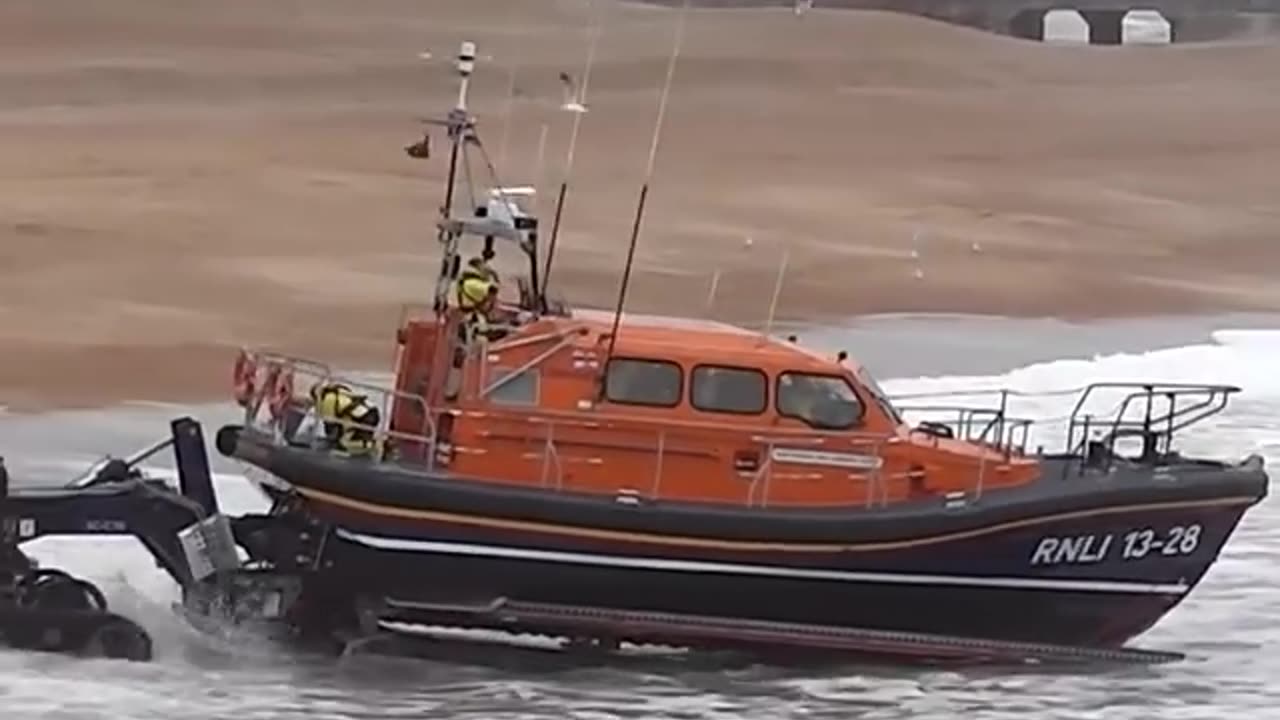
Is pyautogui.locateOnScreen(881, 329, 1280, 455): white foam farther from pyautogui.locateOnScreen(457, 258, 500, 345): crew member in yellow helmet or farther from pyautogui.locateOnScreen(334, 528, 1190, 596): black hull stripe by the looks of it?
pyautogui.locateOnScreen(457, 258, 500, 345): crew member in yellow helmet

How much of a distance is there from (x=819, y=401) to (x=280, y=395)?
97.2 inches

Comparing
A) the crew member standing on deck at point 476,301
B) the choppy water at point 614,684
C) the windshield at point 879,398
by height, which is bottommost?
the choppy water at point 614,684

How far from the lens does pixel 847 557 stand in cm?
1412

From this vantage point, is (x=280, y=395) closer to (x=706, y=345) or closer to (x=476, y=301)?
(x=476, y=301)

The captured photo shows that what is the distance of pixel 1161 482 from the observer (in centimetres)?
1452

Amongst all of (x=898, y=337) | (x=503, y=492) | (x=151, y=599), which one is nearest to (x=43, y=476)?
(x=151, y=599)

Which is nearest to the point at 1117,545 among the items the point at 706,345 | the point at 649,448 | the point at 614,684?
the point at 706,345

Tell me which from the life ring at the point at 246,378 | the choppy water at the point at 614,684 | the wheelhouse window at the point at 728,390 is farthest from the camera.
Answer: the life ring at the point at 246,378

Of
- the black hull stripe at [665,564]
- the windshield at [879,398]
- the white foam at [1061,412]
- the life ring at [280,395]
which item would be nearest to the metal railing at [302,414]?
the life ring at [280,395]

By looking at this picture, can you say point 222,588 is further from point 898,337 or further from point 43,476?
point 898,337

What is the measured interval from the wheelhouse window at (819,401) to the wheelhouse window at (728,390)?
0.32 feet

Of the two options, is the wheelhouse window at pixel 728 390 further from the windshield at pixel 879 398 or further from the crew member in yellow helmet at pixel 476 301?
the crew member in yellow helmet at pixel 476 301

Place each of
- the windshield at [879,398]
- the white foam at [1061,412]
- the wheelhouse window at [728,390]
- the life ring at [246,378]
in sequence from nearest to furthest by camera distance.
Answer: the wheelhouse window at [728,390] < the windshield at [879,398] < the life ring at [246,378] < the white foam at [1061,412]

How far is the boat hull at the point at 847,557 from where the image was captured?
1389 centimetres
